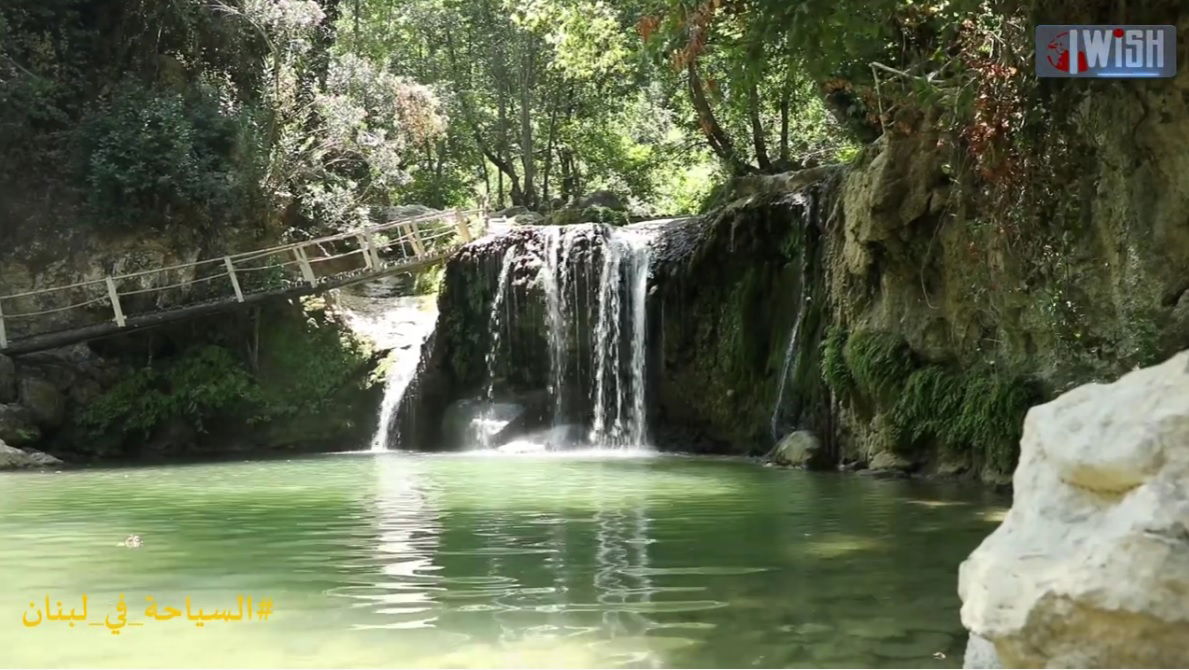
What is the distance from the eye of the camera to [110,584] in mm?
5684

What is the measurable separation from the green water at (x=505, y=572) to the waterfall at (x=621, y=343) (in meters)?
6.73

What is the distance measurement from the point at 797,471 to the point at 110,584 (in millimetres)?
8655

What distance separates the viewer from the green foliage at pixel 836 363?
44.8 feet

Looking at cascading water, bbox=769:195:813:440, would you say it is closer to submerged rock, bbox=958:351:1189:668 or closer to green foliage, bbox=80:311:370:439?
green foliage, bbox=80:311:370:439

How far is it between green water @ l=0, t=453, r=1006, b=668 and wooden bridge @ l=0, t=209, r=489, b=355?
7762 mm

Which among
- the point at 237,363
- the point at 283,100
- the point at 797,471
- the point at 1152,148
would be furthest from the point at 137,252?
the point at 1152,148

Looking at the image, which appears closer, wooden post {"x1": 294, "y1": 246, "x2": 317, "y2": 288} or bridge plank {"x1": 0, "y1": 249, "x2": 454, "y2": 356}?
bridge plank {"x1": 0, "y1": 249, "x2": 454, "y2": 356}

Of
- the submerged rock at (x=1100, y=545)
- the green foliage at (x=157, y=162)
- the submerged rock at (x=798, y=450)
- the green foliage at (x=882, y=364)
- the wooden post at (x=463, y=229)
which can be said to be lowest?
the submerged rock at (x=798, y=450)

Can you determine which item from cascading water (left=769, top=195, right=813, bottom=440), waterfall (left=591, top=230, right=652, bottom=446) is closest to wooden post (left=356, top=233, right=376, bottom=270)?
waterfall (left=591, top=230, right=652, bottom=446)

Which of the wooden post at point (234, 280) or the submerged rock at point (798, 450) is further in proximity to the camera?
the wooden post at point (234, 280)

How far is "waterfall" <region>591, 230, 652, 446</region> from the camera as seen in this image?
59.0ft

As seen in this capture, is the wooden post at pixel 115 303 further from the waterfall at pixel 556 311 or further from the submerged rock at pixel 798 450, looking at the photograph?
the submerged rock at pixel 798 450

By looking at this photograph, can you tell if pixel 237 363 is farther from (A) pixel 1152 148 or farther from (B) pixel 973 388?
(A) pixel 1152 148

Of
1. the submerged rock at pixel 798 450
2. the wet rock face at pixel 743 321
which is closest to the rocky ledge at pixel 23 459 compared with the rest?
the wet rock face at pixel 743 321
